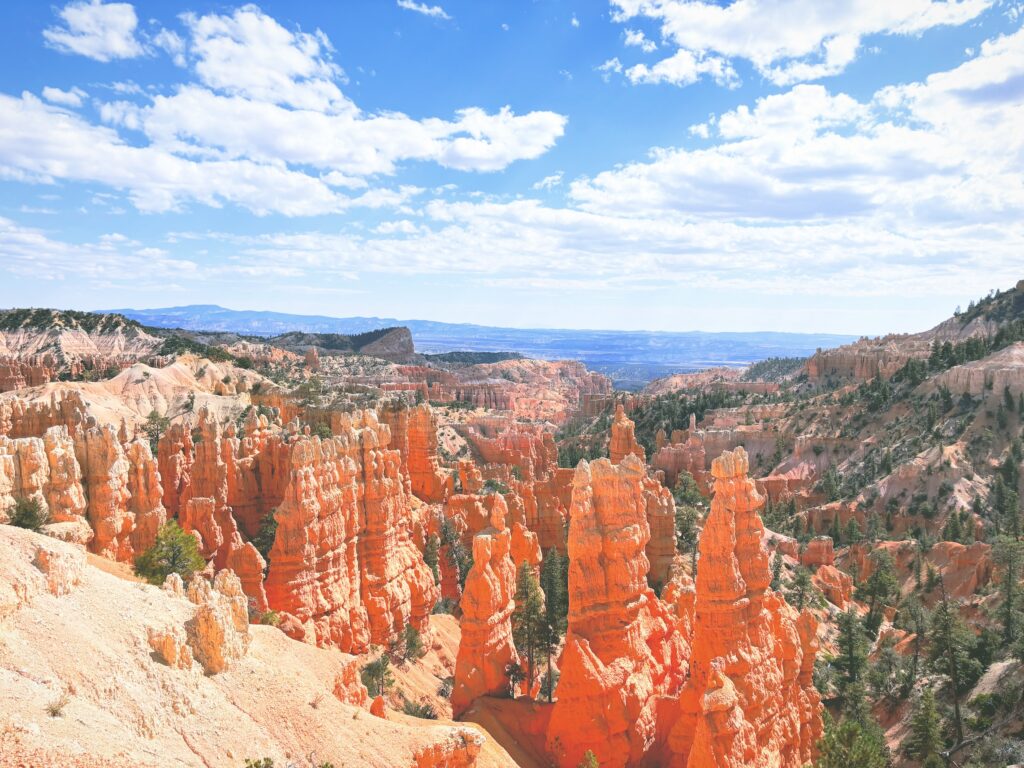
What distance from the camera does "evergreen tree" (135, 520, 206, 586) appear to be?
85.7ft

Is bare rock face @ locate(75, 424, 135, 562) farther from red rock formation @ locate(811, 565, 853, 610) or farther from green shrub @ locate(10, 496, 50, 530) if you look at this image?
red rock formation @ locate(811, 565, 853, 610)

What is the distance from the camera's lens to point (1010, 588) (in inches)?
1435

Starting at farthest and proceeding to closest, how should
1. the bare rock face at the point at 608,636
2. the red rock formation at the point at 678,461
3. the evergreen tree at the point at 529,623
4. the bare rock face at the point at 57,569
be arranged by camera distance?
the red rock formation at the point at 678,461 < the evergreen tree at the point at 529,623 < the bare rock face at the point at 608,636 < the bare rock face at the point at 57,569

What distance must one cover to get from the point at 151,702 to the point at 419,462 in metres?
37.5

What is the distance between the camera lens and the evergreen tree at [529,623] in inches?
1171

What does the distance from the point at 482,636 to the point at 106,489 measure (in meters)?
14.3

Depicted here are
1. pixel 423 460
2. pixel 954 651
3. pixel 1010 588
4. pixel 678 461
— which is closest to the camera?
pixel 954 651

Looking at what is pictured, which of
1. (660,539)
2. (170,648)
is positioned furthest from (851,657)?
(170,648)

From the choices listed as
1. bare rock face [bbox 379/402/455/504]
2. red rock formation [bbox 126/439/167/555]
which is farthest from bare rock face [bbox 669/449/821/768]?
bare rock face [bbox 379/402/455/504]

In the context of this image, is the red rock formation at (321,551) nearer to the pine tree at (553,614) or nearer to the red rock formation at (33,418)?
the pine tree at (553,614)

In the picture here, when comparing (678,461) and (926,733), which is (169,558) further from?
(678,461)

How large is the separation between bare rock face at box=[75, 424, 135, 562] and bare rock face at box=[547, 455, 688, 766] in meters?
16.1

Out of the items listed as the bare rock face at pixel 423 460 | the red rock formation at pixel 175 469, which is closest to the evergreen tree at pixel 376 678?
the red rock formation at pixel 175 469

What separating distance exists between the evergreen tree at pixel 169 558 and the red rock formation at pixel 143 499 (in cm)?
40
